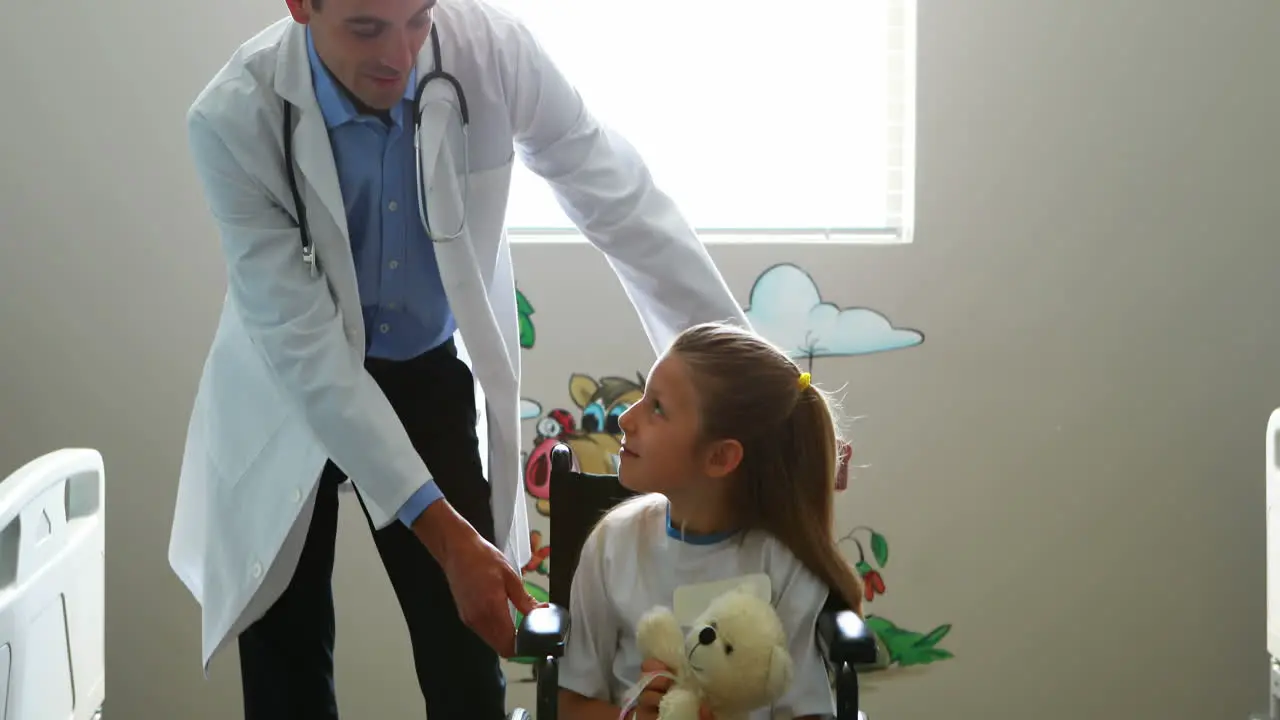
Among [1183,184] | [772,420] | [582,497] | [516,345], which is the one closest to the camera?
[772,420]

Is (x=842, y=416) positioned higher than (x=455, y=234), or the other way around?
(x=455, y=234)

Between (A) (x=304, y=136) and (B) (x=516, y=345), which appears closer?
(A) (x=304, y=136)

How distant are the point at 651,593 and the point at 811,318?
1.06 metres

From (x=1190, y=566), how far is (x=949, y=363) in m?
0.62

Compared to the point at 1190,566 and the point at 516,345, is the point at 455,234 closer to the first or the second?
the point at 516,345

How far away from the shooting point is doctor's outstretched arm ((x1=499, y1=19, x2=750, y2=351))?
1.57 meters

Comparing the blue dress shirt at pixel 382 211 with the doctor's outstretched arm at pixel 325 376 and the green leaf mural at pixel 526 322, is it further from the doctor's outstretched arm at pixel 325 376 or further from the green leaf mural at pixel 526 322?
the green leaf mural at pixel 526 322

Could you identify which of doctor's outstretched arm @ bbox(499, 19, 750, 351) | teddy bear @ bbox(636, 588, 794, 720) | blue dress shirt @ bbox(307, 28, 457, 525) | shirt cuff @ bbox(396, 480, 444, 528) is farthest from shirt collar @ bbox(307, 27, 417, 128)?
teddy bear @ bbox(636, 588, 794, 720)

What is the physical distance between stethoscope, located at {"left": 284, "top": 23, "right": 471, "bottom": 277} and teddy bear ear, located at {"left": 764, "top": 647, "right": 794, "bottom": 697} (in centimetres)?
60

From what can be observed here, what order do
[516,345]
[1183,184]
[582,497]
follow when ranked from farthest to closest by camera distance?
[1183,184] < [516,345] < [582,497]

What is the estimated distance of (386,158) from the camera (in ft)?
4.83

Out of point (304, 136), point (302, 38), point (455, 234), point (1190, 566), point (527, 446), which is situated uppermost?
point (302, 38)

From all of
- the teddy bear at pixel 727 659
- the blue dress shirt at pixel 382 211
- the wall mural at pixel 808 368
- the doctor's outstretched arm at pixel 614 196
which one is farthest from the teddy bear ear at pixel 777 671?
the wall mural at pixel 808 368

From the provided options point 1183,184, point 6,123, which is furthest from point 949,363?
point 6,123
